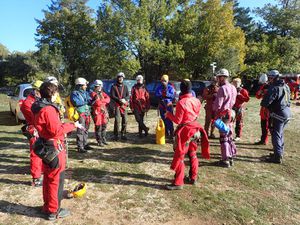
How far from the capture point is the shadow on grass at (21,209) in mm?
4027

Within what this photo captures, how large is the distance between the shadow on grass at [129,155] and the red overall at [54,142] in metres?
2.50

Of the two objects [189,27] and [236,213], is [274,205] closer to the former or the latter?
[236,213]

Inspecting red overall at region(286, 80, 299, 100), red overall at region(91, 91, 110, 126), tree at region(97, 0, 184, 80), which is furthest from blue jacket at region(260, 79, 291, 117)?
tree at region(97, 0, 184, 80)

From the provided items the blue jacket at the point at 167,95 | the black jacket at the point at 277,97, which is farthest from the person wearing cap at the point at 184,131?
the blue jacket at the point at 167,95

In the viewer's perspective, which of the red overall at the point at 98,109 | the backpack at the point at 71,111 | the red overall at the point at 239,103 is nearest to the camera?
the backpack at the point at 71,111

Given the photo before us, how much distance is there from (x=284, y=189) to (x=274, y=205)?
2.42ft

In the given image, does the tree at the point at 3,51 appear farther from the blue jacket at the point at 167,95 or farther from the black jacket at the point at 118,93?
the blue jacket at the point at 167,95

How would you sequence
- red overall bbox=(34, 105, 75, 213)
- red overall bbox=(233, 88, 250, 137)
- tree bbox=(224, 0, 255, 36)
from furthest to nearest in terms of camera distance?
1. tree bbox=(224, 0, 255, 36)
2. red overall bbox=(233, 88, 250, 137)
3. red overall bbox=(34, 105, 75, 213)

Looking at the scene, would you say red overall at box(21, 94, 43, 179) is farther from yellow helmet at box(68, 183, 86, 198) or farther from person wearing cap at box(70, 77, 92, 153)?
person wearing cap at box(70, 77, 92, 153)

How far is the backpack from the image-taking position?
20.4ft

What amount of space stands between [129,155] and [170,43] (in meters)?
18.8

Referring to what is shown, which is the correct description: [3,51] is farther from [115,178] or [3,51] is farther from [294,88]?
[115,178]

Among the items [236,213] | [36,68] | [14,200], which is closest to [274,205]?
[236,213]

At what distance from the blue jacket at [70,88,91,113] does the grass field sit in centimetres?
118
